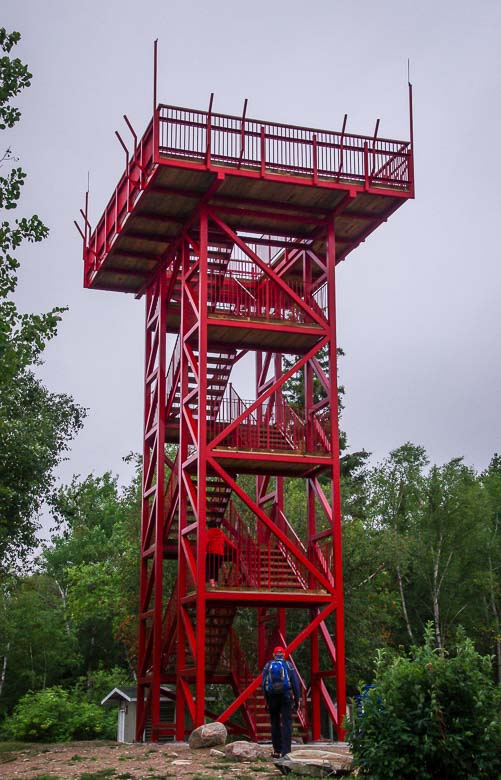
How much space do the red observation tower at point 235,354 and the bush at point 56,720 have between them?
11.6 meters

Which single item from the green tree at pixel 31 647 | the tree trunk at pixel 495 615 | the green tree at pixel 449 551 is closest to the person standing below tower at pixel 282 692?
the green tree at pixel 449 551

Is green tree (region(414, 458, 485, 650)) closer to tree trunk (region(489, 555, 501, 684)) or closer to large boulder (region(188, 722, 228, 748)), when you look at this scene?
tree trunk (region(489, 555, 501, 684))

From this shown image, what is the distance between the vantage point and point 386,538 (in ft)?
152

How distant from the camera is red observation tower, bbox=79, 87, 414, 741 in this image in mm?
28422

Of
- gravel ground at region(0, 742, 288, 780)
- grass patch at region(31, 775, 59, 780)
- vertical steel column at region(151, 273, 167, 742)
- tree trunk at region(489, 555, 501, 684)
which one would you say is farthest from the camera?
tree trunk at region(489, 555, 501, 684)

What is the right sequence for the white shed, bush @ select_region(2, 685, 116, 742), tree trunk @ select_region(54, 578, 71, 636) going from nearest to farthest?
bush @ select_region(2, 685, 116, 742) < the white shed < tree trunk @ select_region(54, 578, 71, 636)

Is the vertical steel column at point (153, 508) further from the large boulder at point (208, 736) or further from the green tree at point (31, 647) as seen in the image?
the green tree at point (31, 647)

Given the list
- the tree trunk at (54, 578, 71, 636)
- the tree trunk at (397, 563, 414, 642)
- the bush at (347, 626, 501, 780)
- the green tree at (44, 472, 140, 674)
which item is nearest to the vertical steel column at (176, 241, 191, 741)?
the green tree at (44, 472, 140, 674)

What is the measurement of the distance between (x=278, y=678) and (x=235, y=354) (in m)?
13.8

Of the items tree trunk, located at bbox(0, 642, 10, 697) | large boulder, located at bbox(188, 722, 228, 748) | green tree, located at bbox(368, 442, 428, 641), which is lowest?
large boulder, located at bbox(188, 722, 228, 748)

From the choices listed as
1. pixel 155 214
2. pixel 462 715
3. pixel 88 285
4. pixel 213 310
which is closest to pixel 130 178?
pixel 155 214

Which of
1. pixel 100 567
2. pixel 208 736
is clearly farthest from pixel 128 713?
pixel 208 736

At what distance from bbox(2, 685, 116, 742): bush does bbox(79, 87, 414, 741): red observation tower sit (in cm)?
1158

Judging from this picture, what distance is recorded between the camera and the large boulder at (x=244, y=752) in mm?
21344
